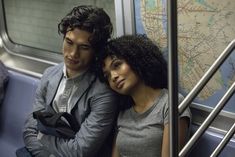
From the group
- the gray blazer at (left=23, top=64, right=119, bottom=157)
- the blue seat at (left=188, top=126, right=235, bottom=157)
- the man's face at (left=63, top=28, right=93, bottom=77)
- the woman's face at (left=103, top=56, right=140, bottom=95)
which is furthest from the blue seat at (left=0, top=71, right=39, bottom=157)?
the blue seat at (left=188, top=126, right=235, bottom=157)

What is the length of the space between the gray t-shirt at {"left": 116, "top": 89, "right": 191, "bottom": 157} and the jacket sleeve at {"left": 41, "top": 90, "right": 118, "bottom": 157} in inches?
3.5

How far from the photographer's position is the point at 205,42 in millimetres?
1547

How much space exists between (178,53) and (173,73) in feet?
0.62

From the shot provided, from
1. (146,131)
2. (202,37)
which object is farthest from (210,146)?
(202,37)

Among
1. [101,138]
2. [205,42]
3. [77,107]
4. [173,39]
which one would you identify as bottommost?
[101,138]

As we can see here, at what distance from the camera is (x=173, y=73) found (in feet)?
2.46

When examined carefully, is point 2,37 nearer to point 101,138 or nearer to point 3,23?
point 3,23

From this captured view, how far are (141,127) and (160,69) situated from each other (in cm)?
24

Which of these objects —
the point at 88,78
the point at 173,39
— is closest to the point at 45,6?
the point at 88,78

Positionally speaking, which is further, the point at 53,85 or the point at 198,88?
the point at 53,85

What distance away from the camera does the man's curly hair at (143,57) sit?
5.17 ft

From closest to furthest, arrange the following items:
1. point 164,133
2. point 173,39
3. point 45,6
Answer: point 173,39
point 164,133
point 45,6

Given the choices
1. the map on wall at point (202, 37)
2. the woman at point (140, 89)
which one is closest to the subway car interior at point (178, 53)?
the map on wall at point (202, 37)

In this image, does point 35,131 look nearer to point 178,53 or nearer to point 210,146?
point 210,146
